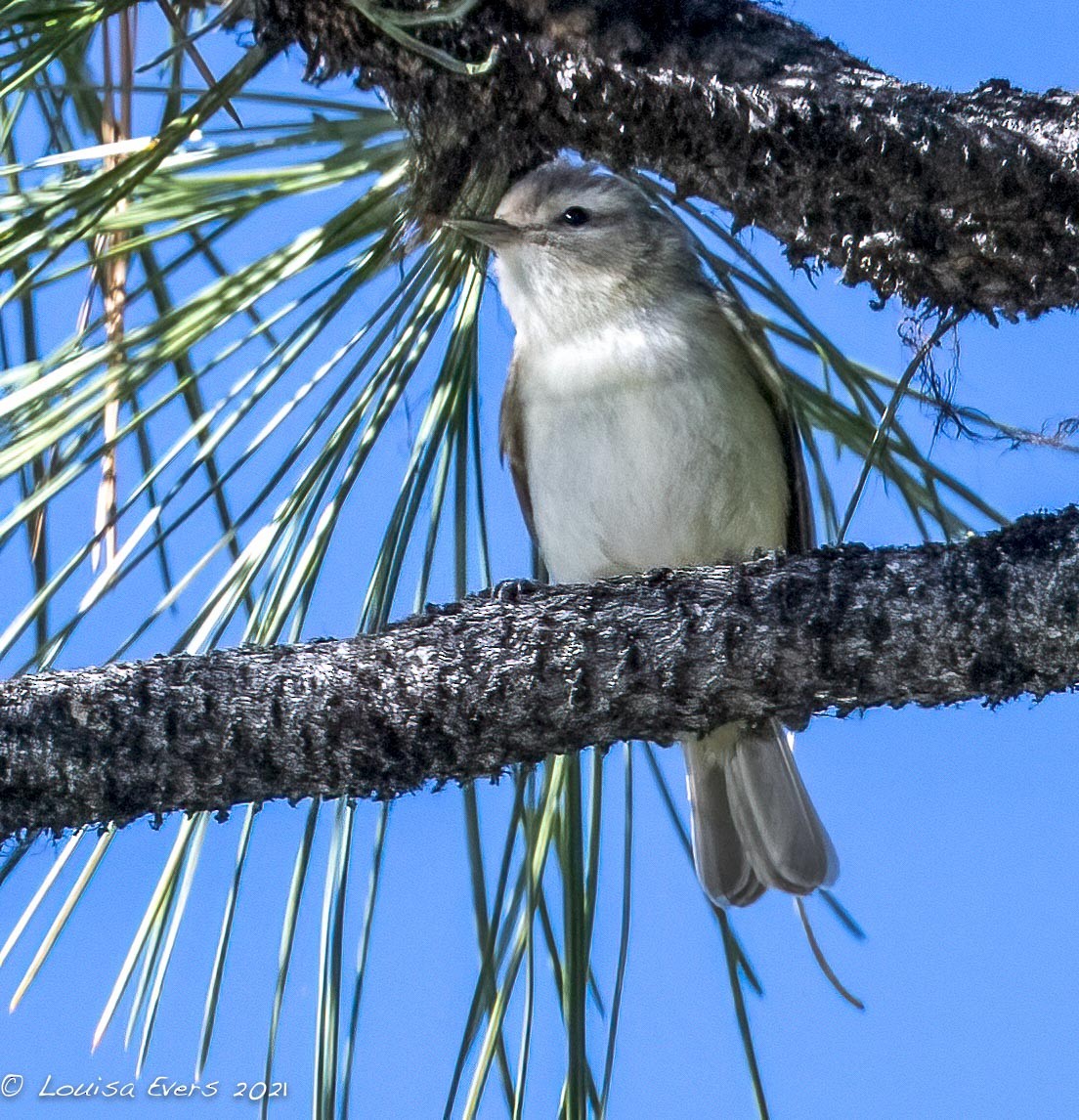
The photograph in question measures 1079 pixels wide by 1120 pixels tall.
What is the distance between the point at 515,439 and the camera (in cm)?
244

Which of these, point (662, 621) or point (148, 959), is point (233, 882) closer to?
point (148, 959)

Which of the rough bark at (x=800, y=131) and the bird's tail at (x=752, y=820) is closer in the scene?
the rough bark at (x=800, y=131)

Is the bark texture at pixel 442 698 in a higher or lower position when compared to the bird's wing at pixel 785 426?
lower

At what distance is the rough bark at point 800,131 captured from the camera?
1.13 meters

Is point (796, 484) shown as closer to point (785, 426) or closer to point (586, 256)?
point (785, 426)

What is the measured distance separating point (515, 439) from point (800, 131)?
1.31m

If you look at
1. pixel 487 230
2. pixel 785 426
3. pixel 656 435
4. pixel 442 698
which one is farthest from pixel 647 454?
pixel 442 698

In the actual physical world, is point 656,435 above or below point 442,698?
above

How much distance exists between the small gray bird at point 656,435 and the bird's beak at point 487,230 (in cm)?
5

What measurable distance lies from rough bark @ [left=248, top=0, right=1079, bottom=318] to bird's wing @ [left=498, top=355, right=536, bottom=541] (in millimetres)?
1006

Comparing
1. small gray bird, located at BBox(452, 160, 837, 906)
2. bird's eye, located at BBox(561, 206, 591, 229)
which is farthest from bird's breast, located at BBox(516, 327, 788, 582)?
bird's eye, located at BBox(561, 206, 591, 229)

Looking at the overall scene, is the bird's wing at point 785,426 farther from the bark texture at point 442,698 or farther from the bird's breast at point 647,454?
the bark texture at point 442,698

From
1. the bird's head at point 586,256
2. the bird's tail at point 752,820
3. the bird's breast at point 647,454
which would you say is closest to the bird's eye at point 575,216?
the bird's head at point 586,256

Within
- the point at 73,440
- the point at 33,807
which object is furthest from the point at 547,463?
the point at 33,807
